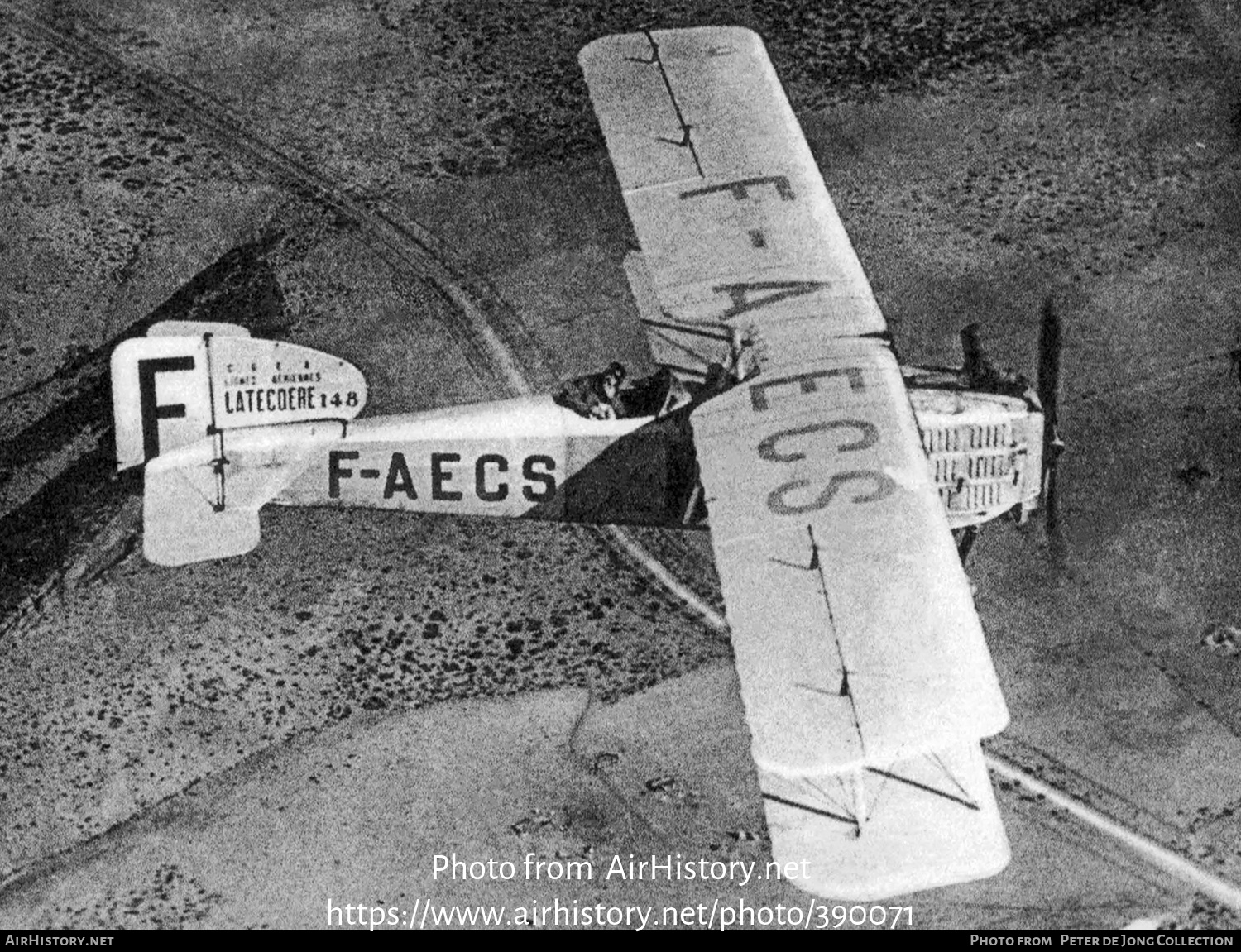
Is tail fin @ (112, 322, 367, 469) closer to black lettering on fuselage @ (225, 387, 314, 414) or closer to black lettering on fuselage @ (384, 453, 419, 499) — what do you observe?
black lettering on fuselage @ (225, 387, 314, 414)

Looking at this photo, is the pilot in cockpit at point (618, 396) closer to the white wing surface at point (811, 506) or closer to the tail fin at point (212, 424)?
the white wing surface at point (811, 506)

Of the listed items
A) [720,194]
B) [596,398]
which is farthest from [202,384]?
[720,194]

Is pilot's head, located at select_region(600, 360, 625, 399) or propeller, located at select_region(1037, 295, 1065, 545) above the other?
pilot's head, located at select_region(600, 360, 625, 399)

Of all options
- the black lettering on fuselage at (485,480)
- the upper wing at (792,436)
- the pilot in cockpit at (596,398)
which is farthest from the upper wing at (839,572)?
the black lettering on fuselage at (485,480)

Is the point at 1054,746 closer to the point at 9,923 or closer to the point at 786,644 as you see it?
the point at 786,644

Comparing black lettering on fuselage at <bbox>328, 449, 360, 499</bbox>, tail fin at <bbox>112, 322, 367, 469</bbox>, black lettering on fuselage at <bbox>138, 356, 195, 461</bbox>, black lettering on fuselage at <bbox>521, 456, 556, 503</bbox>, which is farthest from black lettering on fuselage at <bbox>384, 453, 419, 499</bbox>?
black lettering on fuselage at <bbox>138, 356, 195, 461</bbox>

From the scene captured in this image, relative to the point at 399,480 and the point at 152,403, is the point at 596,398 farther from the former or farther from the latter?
the point at 152,403
